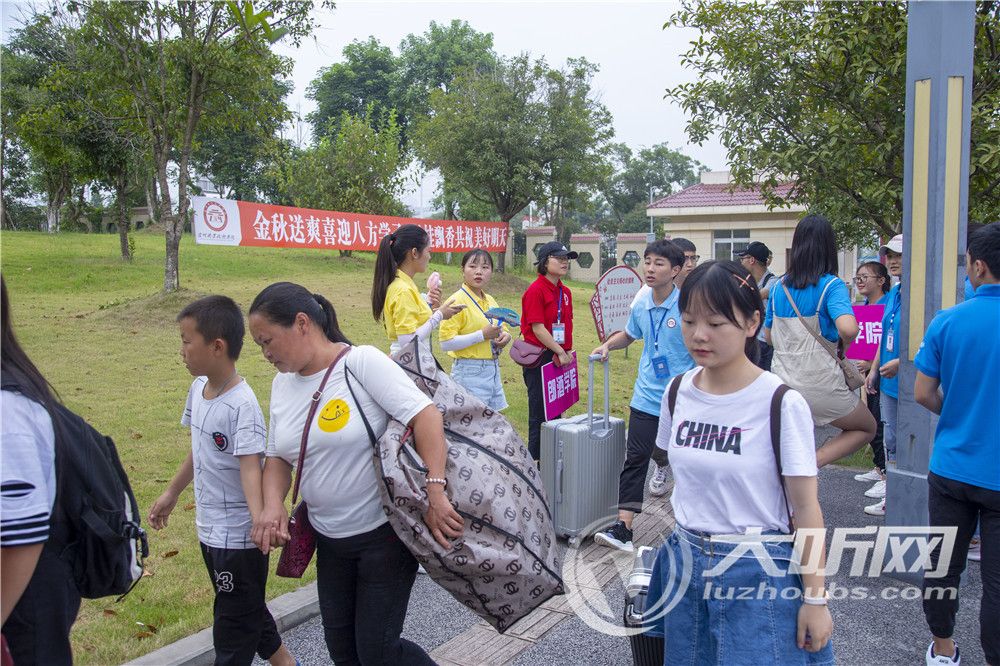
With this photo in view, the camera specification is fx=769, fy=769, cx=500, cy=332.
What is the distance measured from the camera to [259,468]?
2.62m

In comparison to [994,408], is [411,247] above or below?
above

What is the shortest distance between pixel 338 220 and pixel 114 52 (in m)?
4.44

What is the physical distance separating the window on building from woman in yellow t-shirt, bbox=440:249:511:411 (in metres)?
23.6

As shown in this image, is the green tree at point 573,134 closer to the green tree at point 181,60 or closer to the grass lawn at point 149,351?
the grass lawn at point 149,351

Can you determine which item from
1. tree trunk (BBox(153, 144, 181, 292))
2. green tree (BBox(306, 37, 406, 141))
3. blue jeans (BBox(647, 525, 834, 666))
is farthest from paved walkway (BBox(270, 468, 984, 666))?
green tree (BBox(306, 37, 406, 141))

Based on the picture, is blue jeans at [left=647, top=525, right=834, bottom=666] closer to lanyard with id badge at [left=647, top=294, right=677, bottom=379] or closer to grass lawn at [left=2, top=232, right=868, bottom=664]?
lanyard with id badge at [left=647, top=294, right=677, bottom=379]

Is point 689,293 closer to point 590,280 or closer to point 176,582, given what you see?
point 176,582

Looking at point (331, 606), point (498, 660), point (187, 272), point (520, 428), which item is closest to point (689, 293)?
point (331, 606)

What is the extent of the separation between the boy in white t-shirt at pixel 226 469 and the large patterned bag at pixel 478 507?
0.50 metres

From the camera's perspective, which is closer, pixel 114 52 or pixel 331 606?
pixel 331 606

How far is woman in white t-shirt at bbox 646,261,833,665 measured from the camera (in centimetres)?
201

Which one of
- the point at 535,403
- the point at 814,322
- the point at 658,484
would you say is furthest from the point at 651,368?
the point at 658,484

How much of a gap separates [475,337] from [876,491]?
10.5 ft

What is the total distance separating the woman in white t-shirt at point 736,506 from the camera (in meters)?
2.01
